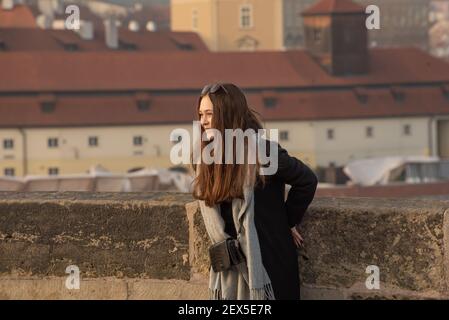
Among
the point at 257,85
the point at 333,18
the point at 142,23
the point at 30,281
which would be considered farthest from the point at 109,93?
the point at 30,281

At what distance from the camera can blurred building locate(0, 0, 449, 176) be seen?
212ft

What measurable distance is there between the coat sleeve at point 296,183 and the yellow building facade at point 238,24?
276 feet

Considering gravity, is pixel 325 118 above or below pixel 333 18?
below

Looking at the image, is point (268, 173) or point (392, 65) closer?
point (268, 173)

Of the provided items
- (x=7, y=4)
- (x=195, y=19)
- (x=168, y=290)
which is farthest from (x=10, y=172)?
(x=168, y=290)

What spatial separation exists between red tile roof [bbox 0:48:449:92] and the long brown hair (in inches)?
2548

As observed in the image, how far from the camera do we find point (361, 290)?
4.10 metres

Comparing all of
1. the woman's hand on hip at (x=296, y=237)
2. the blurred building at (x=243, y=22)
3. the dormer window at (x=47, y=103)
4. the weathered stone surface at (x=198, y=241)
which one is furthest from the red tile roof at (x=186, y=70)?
the woman's hand on hip at (x=296, y=237)

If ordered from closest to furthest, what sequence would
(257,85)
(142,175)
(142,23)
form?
(142,175) → (257,85) → (142,23)

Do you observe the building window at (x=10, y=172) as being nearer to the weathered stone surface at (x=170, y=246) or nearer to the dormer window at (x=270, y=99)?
the dormer window at (x=270, y=99)

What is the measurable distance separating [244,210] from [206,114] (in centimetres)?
28

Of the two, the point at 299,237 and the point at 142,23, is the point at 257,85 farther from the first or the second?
the point at 299,237

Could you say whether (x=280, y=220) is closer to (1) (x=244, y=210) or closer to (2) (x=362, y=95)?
(1) (x=244, y=210)

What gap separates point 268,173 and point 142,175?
173ft
